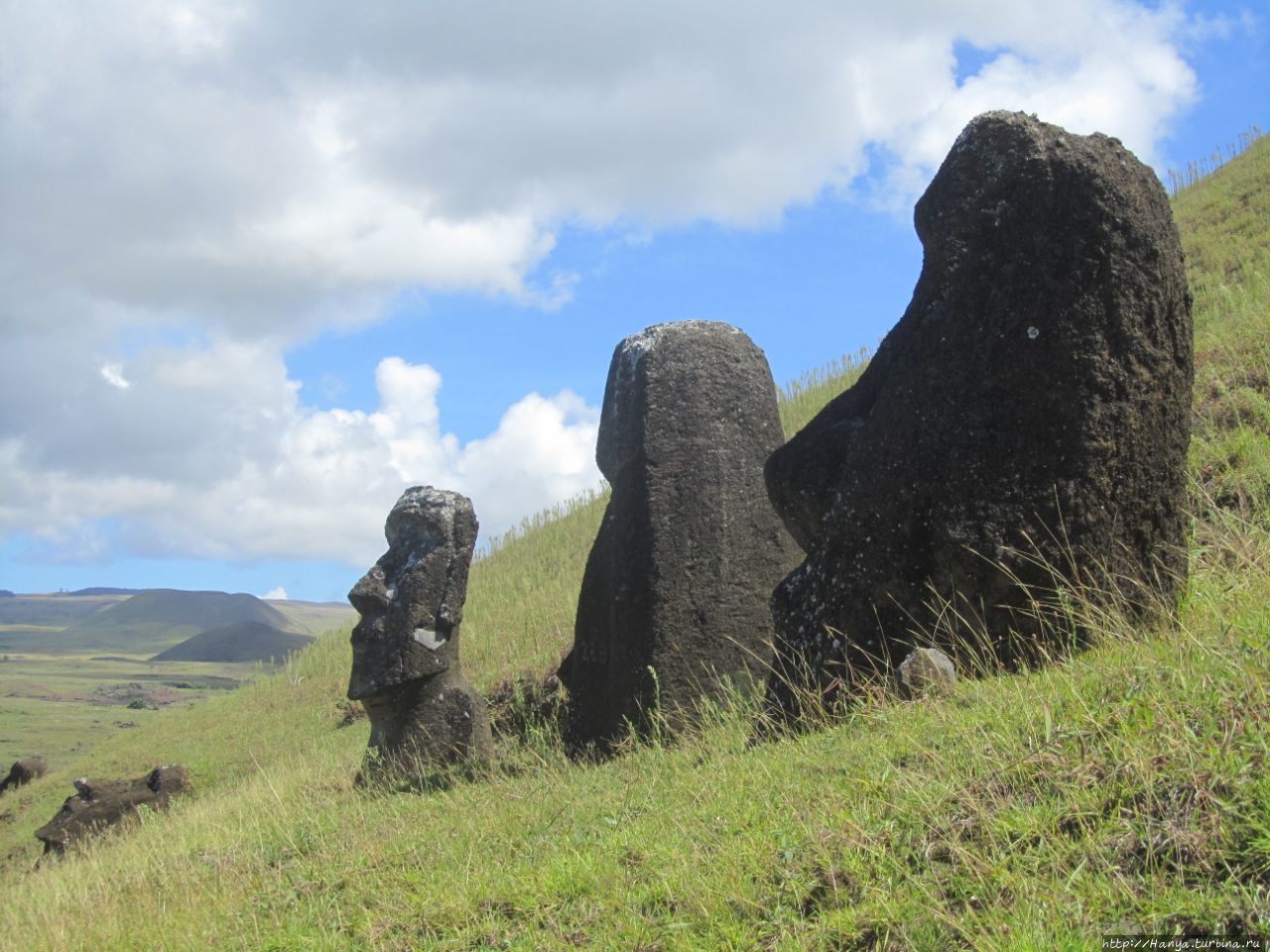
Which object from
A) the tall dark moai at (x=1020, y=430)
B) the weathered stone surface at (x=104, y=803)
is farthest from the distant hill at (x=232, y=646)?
the tall dark moai at (x=1020, y=430)

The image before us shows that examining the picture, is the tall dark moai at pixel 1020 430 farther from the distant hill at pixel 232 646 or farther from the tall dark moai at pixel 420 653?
the distant hill at pixel 232 646

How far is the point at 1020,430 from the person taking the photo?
5.45 meters

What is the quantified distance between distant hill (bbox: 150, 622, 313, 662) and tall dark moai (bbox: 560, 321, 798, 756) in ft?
415

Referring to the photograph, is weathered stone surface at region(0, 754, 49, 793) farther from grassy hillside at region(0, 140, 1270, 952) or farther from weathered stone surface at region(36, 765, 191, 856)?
grassy hillside at region(0, 140, 1270, 952)

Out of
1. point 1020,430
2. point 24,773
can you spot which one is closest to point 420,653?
point 1020,430

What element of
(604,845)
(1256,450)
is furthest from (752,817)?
(1256,450)

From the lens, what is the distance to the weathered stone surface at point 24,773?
18.4 meters

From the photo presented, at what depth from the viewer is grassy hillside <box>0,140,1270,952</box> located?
3.12 m

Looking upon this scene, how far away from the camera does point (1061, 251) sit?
5.51 meters

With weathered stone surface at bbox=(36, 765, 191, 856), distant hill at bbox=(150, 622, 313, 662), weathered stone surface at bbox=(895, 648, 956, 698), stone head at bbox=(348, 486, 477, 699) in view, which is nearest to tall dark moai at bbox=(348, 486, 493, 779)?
stone head at bbox=(348, 486, 477, 699)

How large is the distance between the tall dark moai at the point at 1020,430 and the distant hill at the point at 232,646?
130 meters

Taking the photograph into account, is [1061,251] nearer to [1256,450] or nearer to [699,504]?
[1256,450]

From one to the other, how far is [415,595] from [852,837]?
688 cm

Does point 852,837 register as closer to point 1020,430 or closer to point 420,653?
point 1020,430
